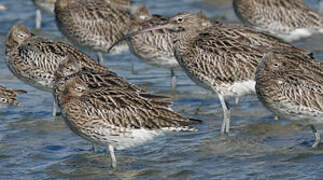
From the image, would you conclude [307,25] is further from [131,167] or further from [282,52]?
[131,167]

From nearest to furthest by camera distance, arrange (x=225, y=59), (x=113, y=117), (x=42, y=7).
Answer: (x=113, y=117), (x=225, y=59), (x=42, y=7)

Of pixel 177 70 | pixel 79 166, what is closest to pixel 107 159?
pixel 79 166

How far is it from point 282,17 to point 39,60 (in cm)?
676

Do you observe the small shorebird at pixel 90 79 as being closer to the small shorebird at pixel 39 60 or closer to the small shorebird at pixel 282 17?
the small shorebird at pixel 39 60


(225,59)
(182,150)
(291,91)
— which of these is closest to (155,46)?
(225,59)

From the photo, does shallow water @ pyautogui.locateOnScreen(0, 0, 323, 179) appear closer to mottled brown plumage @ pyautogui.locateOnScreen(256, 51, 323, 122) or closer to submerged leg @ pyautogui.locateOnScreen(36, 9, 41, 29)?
mottled brown plumage @ pyautogui.locateOnScreen(256, 51, 323, 122)

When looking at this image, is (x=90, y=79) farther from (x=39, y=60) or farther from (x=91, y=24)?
(x=91, y=24)

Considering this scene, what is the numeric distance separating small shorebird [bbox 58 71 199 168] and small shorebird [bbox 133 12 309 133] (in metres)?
1.97

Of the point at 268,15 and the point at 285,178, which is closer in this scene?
the point at 285,178

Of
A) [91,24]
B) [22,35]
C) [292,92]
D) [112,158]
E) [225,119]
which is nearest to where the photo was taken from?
[112,158]

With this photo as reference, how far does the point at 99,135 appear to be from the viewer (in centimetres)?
1049

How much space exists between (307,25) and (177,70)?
3.40 meters

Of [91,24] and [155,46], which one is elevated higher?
[91,24]

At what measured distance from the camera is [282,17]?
1833 cm
